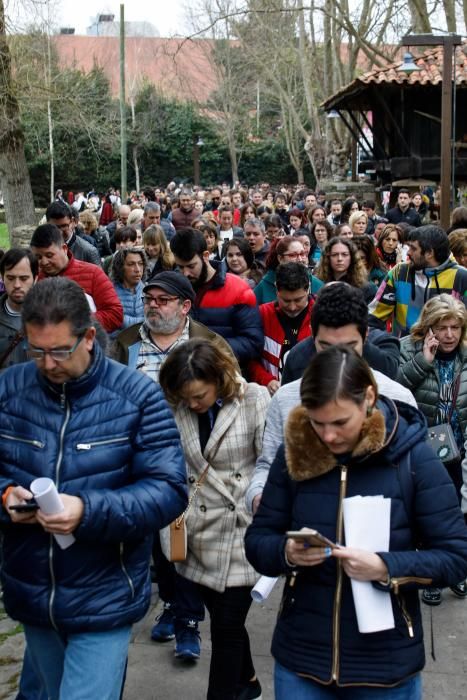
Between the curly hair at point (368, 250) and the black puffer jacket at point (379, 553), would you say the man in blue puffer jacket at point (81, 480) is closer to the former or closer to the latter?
the black puffer jacket at point (379, 553)

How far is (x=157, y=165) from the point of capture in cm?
5841

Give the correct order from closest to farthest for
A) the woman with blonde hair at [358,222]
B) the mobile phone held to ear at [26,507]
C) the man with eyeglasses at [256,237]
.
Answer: the mobile phone held to ear at [26,507] < the man with eyeglasses at [256,237] < the woman with blonde hair at [358,222]

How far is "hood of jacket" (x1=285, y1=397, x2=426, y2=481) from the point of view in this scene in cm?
272

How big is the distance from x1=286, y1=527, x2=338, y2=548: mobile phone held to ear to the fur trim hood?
0.21 m

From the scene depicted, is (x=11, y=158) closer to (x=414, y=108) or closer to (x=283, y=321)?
(x=283, y=321)

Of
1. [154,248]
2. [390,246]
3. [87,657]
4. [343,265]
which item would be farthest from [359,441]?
[390,246]

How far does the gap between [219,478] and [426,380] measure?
6.52 feet

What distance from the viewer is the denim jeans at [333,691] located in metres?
2.76

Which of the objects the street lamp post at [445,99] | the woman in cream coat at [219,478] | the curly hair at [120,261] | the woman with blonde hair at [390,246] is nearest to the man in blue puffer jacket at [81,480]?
the woman in cream coat at [219,478]

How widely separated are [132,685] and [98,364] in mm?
2163

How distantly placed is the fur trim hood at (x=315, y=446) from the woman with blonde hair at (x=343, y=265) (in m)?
4.29

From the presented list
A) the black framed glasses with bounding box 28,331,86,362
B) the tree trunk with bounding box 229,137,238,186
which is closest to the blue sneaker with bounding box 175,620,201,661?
the black framed glasses with bounding box 28,331,86,362

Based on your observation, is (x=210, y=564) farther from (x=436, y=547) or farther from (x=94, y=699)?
(x=436, y=547)

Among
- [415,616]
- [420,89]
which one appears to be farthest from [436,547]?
[420,89]
